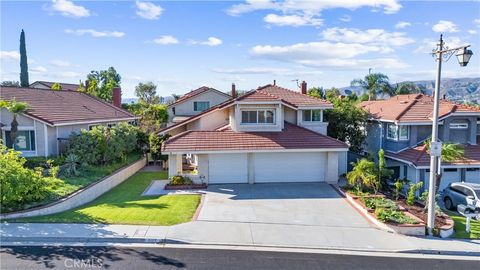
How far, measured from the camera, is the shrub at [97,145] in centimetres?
2341

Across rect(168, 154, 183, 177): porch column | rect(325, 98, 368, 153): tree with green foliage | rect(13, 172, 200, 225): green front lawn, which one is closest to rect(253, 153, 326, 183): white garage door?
rect(168, 154, 183, 177): porch column

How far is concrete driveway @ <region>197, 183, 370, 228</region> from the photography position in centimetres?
1606

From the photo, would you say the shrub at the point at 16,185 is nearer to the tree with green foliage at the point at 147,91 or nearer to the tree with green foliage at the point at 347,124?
the tree with green foliage at the point at 347,124

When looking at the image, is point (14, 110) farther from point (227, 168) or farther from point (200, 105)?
point (200, 105)

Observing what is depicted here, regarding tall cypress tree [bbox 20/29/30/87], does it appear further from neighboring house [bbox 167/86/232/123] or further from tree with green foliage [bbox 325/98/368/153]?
tree with green foliage [bbox 325/98/368/153]

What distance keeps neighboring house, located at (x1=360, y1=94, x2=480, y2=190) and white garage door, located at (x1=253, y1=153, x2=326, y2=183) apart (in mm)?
5963

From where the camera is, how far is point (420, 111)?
89.7 feet

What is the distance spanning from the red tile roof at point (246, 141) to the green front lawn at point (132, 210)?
3637 millimetres

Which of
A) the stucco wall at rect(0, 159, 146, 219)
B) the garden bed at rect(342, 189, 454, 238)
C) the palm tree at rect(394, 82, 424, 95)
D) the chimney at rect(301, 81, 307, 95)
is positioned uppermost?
the palm tree at rect(394, 82, 424, 95)

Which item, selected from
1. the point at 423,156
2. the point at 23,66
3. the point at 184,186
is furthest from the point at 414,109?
the point at 23,66

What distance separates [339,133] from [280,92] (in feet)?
19.5

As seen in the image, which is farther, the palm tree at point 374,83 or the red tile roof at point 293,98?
the palm tree at point 374,83

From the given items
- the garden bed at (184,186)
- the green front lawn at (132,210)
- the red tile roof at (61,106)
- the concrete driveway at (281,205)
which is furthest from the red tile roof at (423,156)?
the red tile roof at (61,106)

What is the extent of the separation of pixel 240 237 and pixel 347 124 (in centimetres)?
1912
